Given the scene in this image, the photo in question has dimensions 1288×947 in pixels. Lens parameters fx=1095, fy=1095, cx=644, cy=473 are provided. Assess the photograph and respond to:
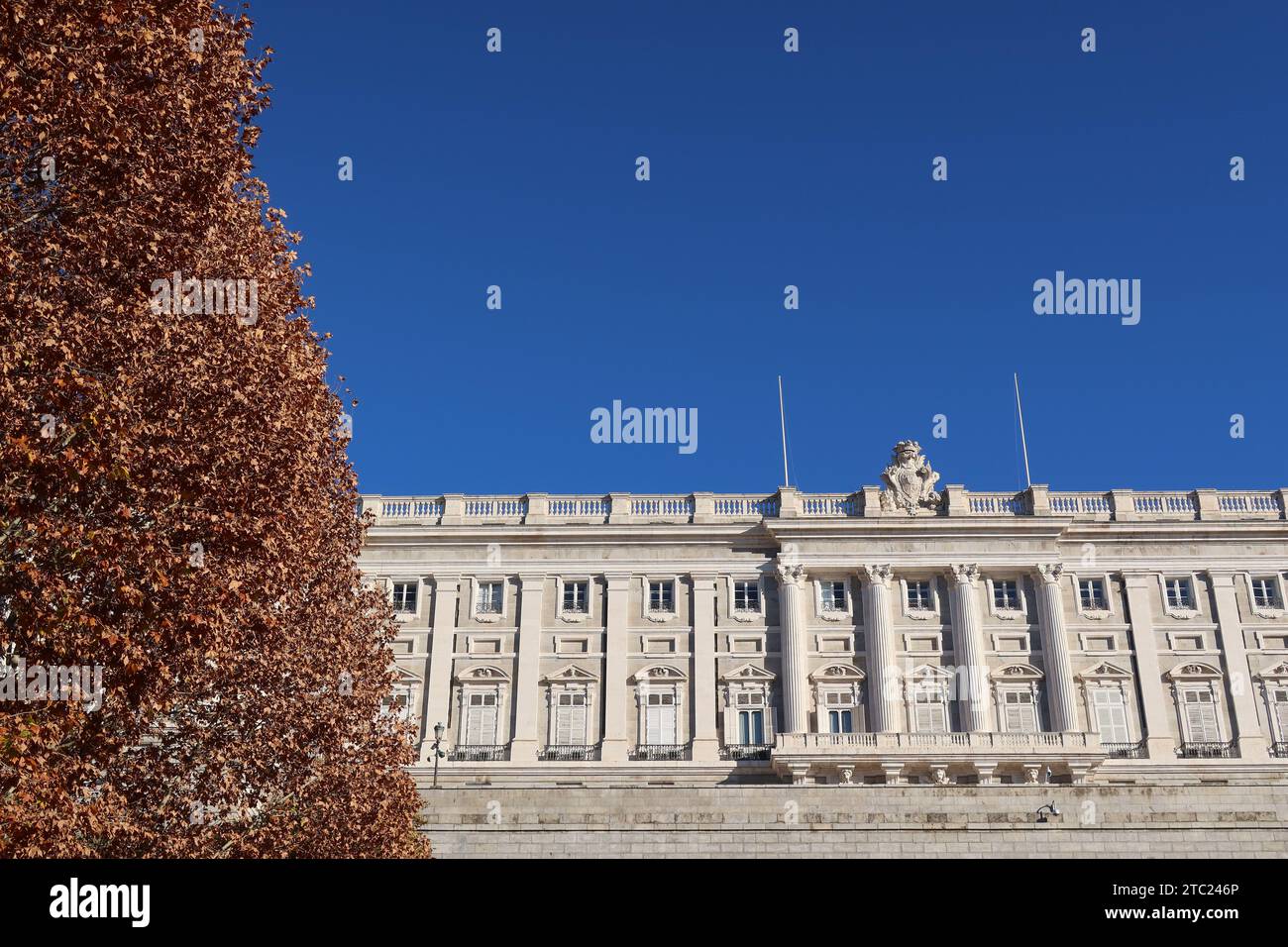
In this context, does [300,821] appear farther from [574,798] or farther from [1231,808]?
[1231,808]

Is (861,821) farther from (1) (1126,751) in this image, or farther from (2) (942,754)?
(1) (1126,751)

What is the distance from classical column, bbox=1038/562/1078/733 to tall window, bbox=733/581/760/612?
11869mm

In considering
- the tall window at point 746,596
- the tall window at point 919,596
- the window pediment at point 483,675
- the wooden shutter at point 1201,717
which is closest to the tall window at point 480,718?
the window pediment at point 483,675

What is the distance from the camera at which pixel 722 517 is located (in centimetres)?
4819

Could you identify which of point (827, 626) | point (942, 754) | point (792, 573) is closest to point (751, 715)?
point (827, 626)

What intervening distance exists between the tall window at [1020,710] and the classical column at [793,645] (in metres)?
8.16

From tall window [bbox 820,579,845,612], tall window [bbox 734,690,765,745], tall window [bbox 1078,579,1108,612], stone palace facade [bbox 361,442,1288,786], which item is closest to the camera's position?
stone palace facade [bbox 361,442,1288,786]

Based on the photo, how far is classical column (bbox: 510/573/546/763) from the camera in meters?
44.5

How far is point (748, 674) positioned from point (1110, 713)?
14705mm

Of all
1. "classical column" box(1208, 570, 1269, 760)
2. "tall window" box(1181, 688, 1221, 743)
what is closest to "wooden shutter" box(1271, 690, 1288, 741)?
"classical column" box(1208, 570, 1269, 760)

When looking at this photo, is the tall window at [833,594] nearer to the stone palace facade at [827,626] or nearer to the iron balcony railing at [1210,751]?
the stone palace facade at [827,626]

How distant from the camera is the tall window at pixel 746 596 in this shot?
46.9 metres

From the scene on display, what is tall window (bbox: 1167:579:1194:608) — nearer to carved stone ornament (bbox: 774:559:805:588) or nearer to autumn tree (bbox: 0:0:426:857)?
carved stone ornament (bbox: 774:559:805:588)

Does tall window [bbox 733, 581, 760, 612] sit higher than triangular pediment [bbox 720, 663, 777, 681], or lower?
higher
